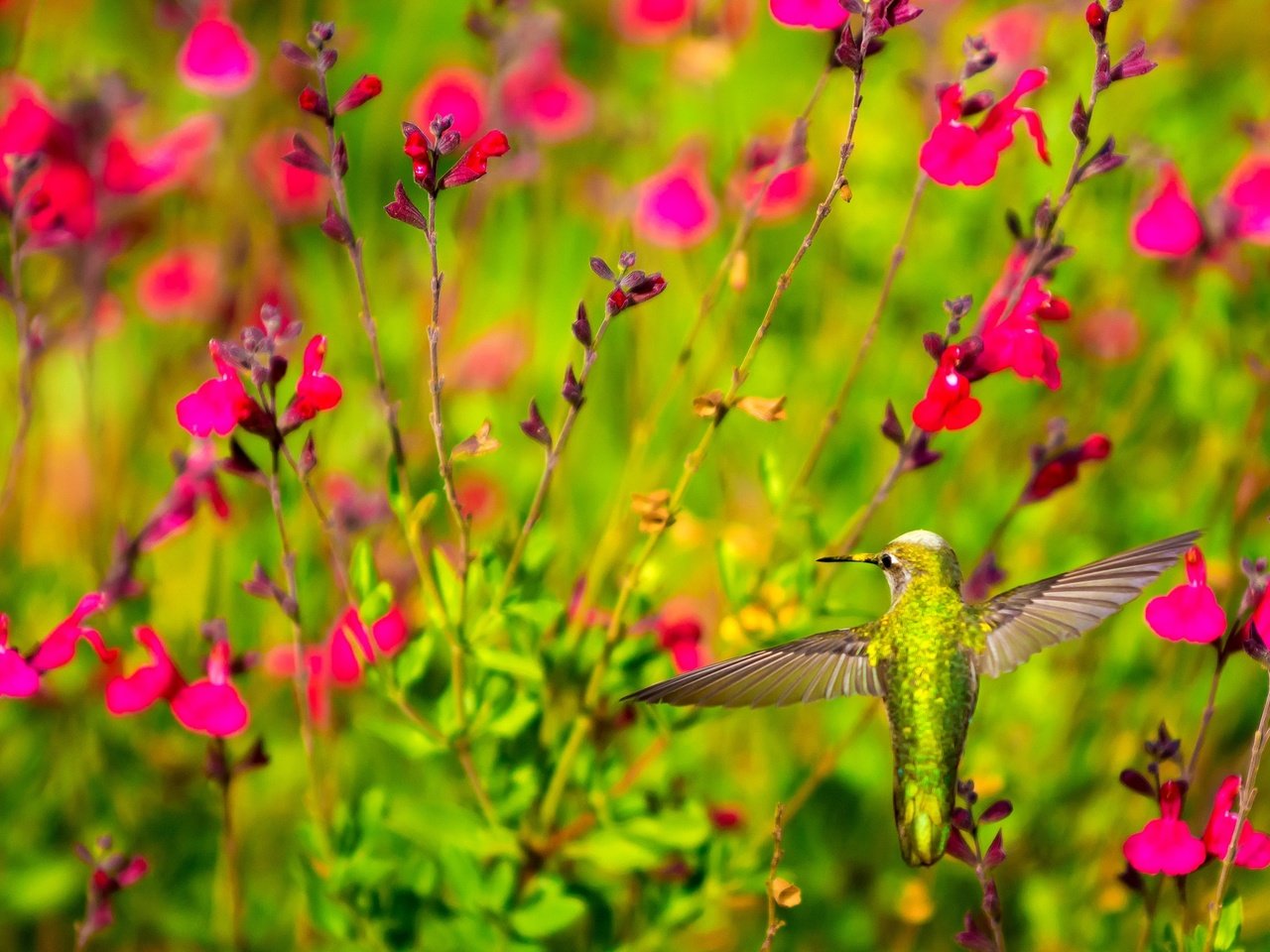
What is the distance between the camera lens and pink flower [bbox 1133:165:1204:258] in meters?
2.41

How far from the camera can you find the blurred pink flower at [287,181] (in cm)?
333

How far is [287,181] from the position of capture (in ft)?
11.3

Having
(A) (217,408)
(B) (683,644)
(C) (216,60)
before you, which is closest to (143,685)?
(A) (217,408)

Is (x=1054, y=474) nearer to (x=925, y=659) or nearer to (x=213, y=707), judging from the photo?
(x=925, y=659)

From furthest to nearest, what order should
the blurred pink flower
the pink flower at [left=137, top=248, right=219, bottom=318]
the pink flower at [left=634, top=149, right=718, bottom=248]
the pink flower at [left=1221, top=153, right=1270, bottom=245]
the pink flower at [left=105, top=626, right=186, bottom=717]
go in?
the blurred pink flower → the pink flower at [left=137, top=248, right=219, bottom=318] → the pink flower at [left=634, top=149, right=718, bottom=248] → the pink flower at [left=1221, top=153, right=1270, bottom=245] → the pink flower at [left=105, top=626, right=186, bottom=717]

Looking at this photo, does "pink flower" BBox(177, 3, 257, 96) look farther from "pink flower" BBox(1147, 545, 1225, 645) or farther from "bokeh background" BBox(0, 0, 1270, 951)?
"pink flower" BBox(1147, 545, 1225, 645)

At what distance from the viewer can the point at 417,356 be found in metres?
2.95

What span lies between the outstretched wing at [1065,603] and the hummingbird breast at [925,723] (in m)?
0.07

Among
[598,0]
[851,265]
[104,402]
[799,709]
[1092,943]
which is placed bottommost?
[1092,943]

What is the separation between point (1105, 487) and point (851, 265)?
0.91 m

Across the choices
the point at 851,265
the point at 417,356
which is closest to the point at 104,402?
the point at 417,356

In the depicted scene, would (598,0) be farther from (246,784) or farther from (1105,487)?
(246,784)

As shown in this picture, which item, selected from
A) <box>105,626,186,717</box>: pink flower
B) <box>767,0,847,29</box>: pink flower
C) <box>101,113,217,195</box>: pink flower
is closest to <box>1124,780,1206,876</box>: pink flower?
<box>767,0,847,29</box>: pink flower

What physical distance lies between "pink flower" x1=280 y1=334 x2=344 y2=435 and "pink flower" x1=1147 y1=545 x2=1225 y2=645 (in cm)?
98
